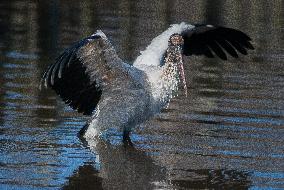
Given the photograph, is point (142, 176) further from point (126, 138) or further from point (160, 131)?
point (160, 131)

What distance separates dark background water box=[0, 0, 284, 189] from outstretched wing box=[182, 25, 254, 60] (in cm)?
70

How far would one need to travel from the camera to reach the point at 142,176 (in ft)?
31.7

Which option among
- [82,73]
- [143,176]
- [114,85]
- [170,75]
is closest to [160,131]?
[170,75]

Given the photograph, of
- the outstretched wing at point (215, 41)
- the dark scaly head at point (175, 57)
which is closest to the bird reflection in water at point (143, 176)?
the dark scaly head at point (175, 57)

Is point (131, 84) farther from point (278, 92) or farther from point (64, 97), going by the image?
point (278, 92)

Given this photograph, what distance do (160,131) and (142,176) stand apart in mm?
1892

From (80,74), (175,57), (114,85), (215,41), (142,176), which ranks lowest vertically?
(142,176)

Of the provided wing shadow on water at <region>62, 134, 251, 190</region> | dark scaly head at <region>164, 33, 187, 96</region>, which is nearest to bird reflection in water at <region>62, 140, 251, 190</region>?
wing shadow on water at <region>62, 134, 251, 190</region>

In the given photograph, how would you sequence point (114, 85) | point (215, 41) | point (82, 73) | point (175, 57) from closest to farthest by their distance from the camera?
point (82, 73), point (114, 85), point (175, 57), point (215, 41)

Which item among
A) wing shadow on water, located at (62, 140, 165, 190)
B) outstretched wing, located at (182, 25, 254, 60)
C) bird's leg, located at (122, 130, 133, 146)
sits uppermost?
outstretched wing, located at (182, 25, 254, 60)

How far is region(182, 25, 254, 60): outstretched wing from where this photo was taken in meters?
12.2

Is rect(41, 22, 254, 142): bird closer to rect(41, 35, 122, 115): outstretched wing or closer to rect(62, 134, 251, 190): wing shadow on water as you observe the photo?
rect(41, 35, 122, 115): outstretched wing

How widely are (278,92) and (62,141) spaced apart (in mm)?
3933

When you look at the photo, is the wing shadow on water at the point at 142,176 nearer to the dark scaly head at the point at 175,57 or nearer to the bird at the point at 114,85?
the bird at the point at 114,85
